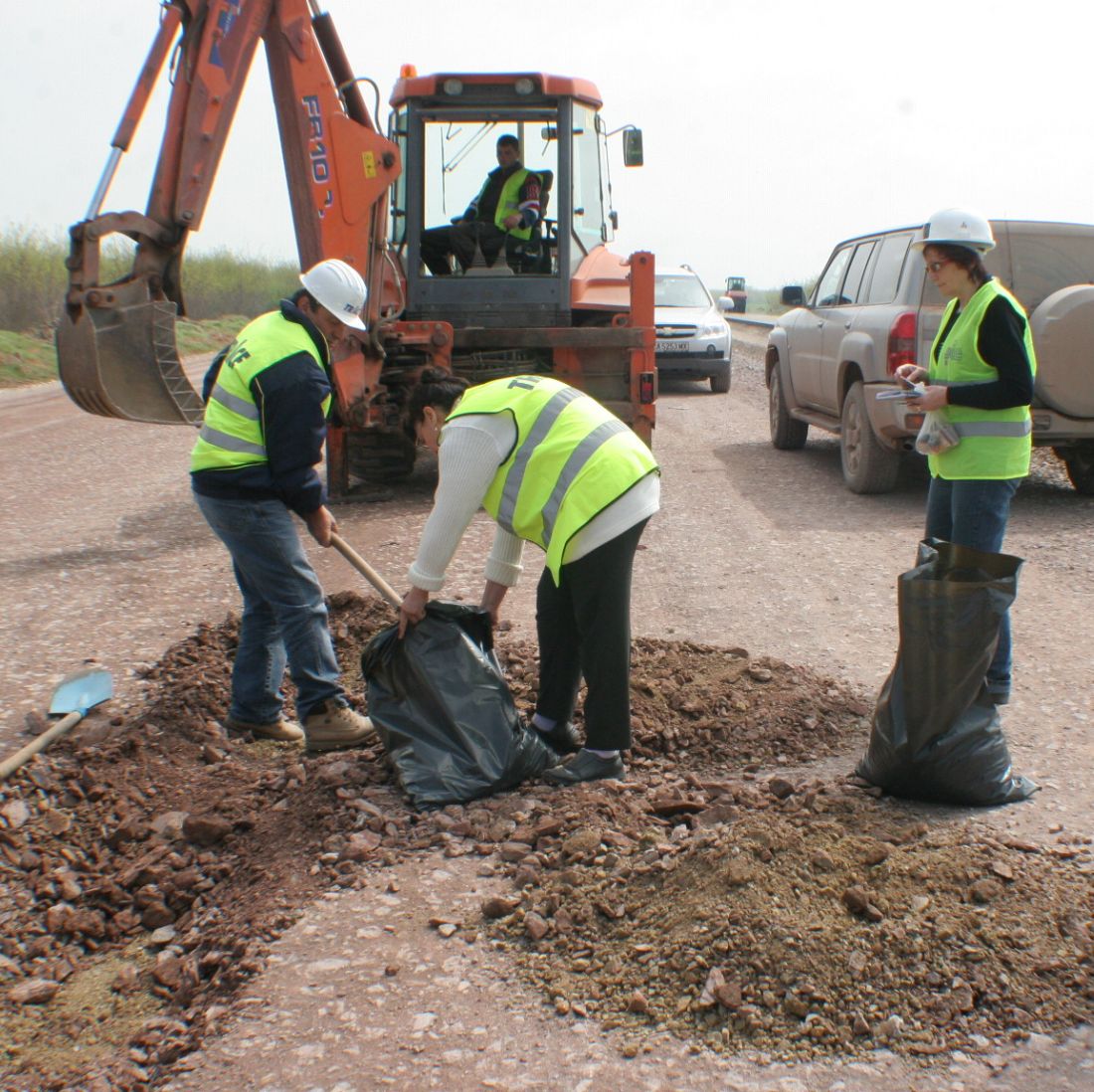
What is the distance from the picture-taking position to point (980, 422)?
4520 millimetres

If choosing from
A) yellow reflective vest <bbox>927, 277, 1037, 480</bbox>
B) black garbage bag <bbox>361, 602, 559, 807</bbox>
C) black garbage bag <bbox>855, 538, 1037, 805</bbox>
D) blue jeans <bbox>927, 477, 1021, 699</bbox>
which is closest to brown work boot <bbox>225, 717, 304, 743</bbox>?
black garbage bag <bbox>361, 602, 559, 807</bbox>

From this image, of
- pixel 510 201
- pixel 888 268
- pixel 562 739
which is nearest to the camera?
pixel 562 739

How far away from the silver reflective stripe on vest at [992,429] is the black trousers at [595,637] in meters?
1.34

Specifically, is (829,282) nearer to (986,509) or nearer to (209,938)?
(986,509)

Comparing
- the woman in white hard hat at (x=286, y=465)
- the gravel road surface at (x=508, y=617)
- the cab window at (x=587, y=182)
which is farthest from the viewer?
the cab window at (x=587, y=182)

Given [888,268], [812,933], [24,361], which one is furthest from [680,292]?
[812,933]

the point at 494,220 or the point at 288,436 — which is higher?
the point at 494,220

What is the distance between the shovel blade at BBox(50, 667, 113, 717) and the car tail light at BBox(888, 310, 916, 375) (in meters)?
5.71

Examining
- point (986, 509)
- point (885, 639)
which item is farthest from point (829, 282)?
point (986, 509)

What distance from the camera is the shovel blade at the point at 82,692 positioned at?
509cm

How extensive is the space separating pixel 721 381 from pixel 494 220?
8475 mm

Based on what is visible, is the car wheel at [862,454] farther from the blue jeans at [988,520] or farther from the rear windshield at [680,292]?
the rear windshield at [680,292]

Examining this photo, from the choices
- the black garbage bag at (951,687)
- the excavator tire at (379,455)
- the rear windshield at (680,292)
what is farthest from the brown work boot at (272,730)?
the rear windshield at (680,292)

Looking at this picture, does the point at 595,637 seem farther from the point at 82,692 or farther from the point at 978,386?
the point at 82,692
